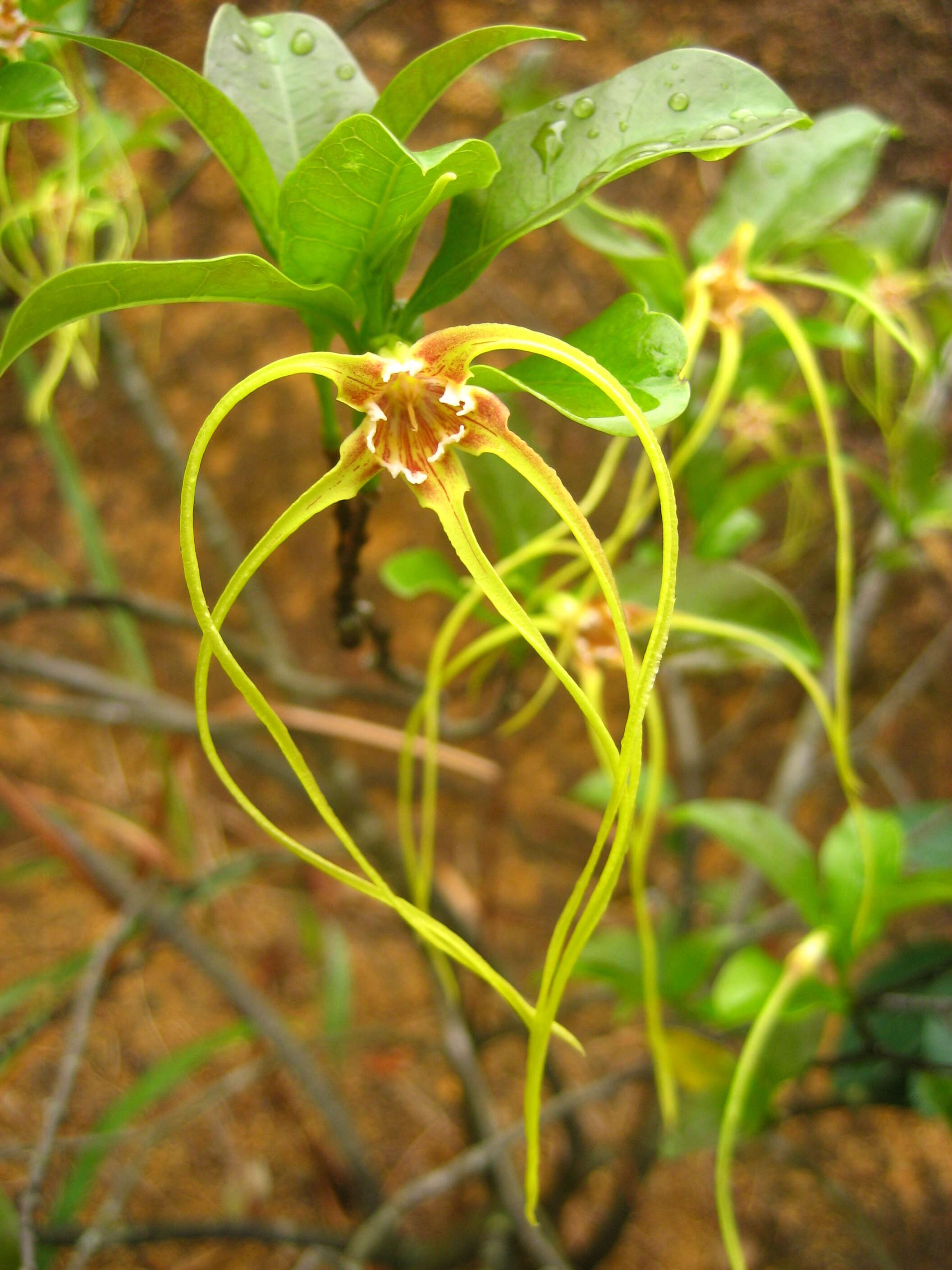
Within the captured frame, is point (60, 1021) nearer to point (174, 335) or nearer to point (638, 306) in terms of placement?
point (174, 335)

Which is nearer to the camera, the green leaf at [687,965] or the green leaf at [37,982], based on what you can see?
the green leaf at [687,965]

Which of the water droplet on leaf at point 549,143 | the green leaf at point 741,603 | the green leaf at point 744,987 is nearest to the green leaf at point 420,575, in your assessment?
the green leaf at point 741,603

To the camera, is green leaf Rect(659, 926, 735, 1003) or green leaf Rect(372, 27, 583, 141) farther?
green leaf Rect(659, 926, 735, 1003)

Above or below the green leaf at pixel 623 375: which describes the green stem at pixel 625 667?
below

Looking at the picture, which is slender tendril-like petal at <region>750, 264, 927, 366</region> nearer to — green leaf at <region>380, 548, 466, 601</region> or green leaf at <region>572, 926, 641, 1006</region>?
green leaf at <region>380, 548, 466, 601</region>

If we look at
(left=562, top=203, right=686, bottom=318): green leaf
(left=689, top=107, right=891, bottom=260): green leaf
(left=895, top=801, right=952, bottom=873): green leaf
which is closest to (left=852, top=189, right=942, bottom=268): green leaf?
(left=689, top=107, right=891, bottom=260): green leaf

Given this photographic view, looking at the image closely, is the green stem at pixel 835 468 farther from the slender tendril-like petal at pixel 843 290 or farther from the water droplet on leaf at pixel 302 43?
the water droplet on leaf at pixel 302 43
